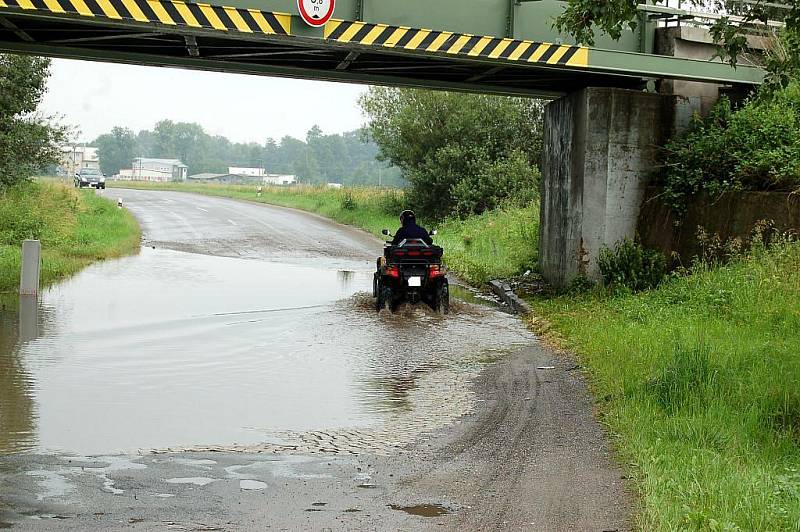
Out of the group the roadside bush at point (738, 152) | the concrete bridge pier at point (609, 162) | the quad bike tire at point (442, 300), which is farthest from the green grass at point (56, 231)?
the roadside bush at point (738, 152)

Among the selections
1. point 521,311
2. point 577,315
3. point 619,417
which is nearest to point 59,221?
point 521,311

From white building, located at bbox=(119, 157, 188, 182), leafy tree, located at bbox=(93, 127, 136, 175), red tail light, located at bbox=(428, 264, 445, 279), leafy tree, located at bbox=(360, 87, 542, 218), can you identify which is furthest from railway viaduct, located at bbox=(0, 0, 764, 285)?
leafy tree, located at bbox=(93, 127, 136, 175)

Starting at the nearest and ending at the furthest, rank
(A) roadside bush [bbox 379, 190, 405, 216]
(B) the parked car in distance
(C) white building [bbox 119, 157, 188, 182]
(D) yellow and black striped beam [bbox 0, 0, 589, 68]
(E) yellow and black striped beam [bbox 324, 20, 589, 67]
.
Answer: (D) yellow and black striped beam [bbox 0, 0, 589, 68] → (E) yellow and black striped beam [bbox 324, 20, 589, 67] → (A) roadside bush [bbox 379, 190, 405, 216] → (B) the parked car in distance → (C) white building [bbox 119, 157, 188, 182]

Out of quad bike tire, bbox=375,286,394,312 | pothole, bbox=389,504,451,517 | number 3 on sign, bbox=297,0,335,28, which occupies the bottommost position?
pothole, bbox=389,504,451,517

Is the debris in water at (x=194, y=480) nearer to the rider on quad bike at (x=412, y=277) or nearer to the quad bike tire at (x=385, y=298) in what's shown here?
the rider on quad bike at (x=412, y=277)

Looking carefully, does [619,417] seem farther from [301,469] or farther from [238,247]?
[238,247]

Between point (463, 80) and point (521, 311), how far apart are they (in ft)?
16.5

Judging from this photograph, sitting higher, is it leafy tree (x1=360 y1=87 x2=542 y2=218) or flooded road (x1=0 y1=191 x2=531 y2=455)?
leafy tree (x1=360 y1=87 x2=542 y2=218)

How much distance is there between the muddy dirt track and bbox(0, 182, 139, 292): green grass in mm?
3671

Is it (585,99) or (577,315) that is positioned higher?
(585,99)

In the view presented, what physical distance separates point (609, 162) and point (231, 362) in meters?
8.91

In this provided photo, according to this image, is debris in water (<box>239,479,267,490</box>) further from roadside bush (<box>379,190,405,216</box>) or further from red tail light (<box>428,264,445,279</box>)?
roadside bush (<box>379,190,405,216</box>)

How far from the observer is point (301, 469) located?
738cm

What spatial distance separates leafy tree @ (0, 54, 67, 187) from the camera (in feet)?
80.5
